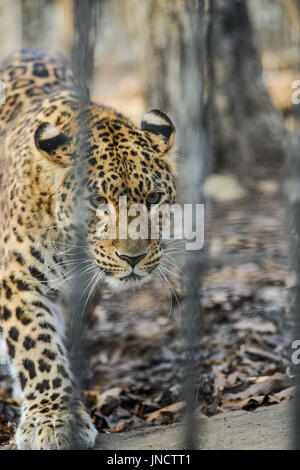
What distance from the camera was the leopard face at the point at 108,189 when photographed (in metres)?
4.16

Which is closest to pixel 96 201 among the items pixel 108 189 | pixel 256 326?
pixel 108 189

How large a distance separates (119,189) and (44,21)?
13928 millimetres

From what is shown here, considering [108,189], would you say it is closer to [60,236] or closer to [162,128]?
[60,236]

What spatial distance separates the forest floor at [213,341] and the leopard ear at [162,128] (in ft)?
5.64

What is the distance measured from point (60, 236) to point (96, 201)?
38 centimetres

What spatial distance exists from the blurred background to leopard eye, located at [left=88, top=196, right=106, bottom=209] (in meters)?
0.55

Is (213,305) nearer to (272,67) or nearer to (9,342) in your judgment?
(9,342)

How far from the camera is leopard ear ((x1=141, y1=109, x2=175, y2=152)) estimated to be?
466 cm

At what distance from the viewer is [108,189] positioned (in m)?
4.16

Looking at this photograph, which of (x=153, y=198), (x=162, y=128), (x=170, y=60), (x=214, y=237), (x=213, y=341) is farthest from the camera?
(x=214, y=237)

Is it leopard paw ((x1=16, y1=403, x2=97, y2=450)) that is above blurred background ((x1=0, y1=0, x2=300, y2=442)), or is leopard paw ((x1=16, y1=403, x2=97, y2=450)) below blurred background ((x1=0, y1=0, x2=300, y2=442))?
below

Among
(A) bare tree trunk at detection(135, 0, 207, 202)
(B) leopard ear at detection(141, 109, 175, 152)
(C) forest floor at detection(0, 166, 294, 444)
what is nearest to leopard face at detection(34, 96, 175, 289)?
(B) leopard ear at detection(141, 109, 175, 152)

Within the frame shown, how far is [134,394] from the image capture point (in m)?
5.66

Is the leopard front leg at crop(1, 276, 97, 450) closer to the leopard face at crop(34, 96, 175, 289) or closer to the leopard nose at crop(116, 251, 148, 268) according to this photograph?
the leopard face at crop(34, 96, 175, 289)
